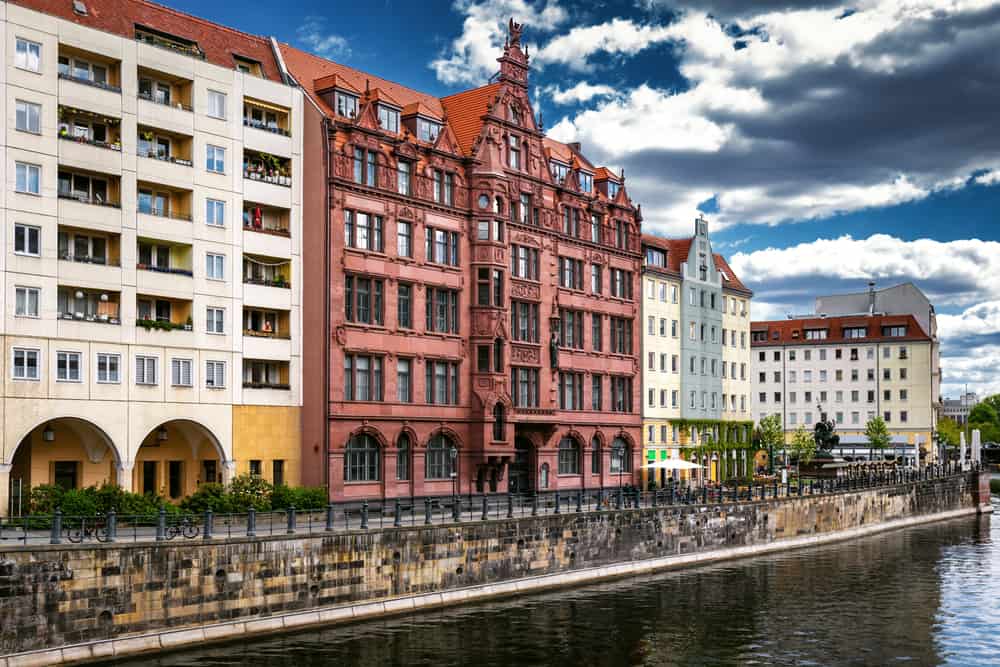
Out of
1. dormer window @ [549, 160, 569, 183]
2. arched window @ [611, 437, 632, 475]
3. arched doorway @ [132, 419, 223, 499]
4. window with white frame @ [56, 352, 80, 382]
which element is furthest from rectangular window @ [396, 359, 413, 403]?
arched window @ [611, 437, 632, 475]

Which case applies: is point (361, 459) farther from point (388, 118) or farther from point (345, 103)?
point (345, 103)

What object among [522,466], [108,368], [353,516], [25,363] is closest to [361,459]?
[353,516]

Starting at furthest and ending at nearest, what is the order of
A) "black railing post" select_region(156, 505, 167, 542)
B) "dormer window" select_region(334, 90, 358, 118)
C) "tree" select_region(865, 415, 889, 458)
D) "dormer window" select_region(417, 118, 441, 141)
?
"tree" select_region(865, 415, 889, 458) < "dormer window" select_region(417, 118, 441, 141) < "dormer window" select_region(334, 90, 358, 118) < "black railing post" select_region(156, 505, 167, 542)

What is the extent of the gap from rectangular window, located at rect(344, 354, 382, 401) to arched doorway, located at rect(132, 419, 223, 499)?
22.7ft

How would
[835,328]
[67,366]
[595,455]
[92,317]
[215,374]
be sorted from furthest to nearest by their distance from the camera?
[835,328]
[595,455]
[215,374]
[92,317]
[67,366]

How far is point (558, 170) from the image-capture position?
86.2m

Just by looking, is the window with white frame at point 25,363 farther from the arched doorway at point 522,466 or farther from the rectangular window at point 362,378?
the arched doorway at point 522,466

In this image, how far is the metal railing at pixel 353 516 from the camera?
137 ft

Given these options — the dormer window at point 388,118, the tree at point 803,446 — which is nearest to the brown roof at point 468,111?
the dormer window at point 388,118

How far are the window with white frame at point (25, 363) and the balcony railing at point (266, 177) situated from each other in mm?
16206

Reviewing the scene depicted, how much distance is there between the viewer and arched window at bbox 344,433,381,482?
65500 millimetres

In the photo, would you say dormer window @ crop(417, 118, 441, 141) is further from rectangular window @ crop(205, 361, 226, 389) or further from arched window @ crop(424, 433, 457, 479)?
rectangular window @ crop(205, 361, 226, 389)

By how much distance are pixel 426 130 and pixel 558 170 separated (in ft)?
51.3

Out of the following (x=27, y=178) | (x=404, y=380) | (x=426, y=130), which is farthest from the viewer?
(x=426, y=130)
